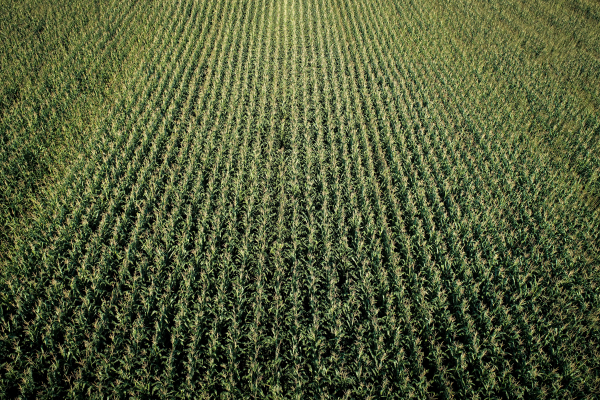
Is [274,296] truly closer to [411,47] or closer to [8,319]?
[8,319]

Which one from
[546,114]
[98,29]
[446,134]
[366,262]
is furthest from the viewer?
[98,29]

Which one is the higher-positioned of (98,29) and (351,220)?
(98,29)

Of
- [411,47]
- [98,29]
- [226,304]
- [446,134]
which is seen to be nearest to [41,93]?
[98,29]

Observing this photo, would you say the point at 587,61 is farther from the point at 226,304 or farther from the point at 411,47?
the point at 226,304

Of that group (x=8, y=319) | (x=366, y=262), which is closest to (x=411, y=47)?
(x=366, y=262)

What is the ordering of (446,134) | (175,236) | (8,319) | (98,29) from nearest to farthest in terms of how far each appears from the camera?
1. (8,319)
2. (175,236)
3. (446,134)
4. (98,29)

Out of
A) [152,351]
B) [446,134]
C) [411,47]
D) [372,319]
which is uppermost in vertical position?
[411,47]

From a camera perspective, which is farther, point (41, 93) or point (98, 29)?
point (98, 29)
